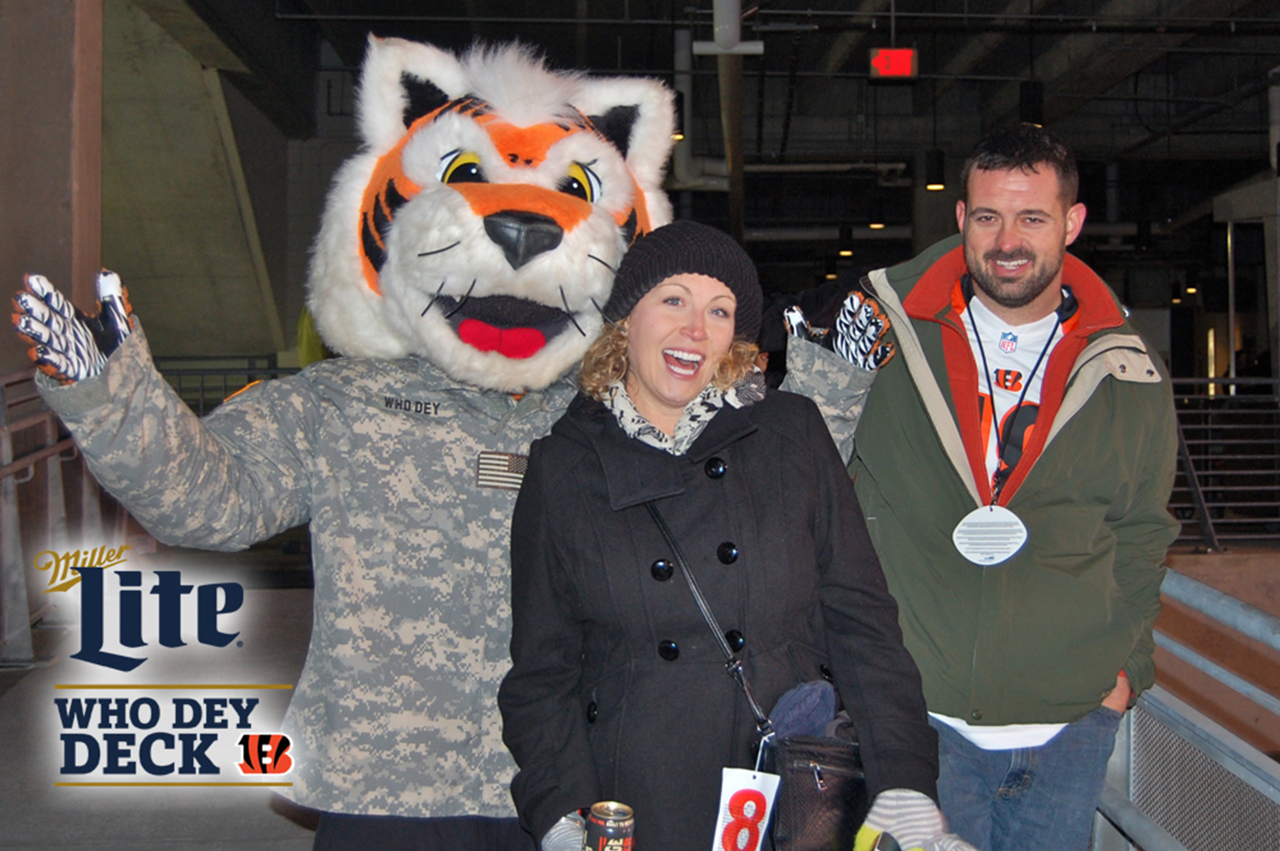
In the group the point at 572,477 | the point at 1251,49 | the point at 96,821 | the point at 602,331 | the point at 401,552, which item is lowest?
the point at 96,821

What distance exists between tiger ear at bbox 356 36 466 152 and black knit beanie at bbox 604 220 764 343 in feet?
1.89

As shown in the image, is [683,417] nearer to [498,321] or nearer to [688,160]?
[498,321]

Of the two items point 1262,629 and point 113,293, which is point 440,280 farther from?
point 1262,629

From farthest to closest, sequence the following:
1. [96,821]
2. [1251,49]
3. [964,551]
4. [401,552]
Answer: [1251,49]
[96,821]
[964,551]
[401,552]

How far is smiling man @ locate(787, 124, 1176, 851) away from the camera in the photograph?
205cm

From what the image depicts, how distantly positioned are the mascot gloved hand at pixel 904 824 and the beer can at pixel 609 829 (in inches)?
13.2

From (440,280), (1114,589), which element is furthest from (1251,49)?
(440,280)

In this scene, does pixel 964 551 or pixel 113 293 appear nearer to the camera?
pixel 113 293

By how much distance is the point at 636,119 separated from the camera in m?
2.23

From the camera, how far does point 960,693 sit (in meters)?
2.05

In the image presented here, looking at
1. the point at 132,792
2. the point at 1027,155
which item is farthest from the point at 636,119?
the point at 132,792

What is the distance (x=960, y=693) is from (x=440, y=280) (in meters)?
1.22

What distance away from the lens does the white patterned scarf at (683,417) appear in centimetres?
169

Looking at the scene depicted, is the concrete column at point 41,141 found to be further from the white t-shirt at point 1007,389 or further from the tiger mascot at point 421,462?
the white t-shirt at point 1007,389
